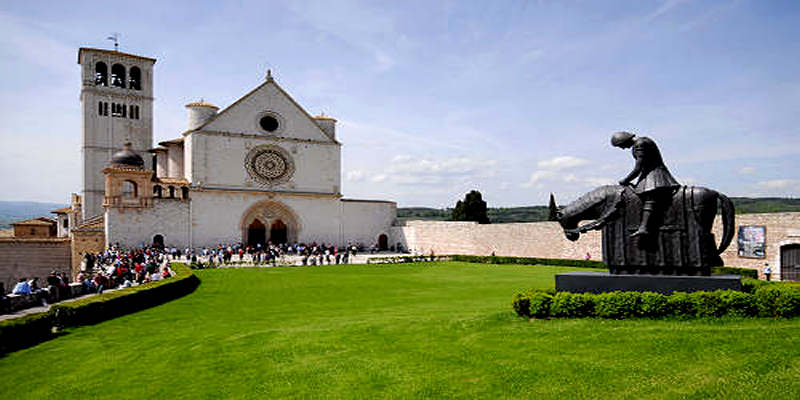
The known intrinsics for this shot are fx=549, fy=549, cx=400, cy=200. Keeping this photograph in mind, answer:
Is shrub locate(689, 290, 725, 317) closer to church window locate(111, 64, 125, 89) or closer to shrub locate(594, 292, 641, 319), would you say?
shrub locate(594, 292, 641, 319)

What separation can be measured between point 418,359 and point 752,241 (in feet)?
77.2

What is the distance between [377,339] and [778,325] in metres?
6.10

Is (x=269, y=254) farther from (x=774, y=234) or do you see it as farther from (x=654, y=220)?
(x=654, y=220)

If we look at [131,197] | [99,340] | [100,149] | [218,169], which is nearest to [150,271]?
[99,340]

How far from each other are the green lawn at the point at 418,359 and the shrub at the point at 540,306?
337 millimetres

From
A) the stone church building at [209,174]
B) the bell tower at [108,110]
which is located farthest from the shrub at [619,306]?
the bell tower at [108,110]

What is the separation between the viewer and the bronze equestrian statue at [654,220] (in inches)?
402

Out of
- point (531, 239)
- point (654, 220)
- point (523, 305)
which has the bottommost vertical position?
point (523, 305)

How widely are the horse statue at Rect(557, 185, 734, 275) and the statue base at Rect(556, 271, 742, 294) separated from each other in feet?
1.57

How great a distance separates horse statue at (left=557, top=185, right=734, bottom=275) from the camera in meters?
10.2

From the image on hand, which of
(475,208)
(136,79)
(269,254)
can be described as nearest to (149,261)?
(269,254)

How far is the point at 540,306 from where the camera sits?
9703 mm

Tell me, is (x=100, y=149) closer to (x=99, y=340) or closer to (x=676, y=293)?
(x=99, y=340)

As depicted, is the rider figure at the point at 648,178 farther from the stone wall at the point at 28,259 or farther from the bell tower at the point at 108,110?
the bell tower at the point at 108,110
